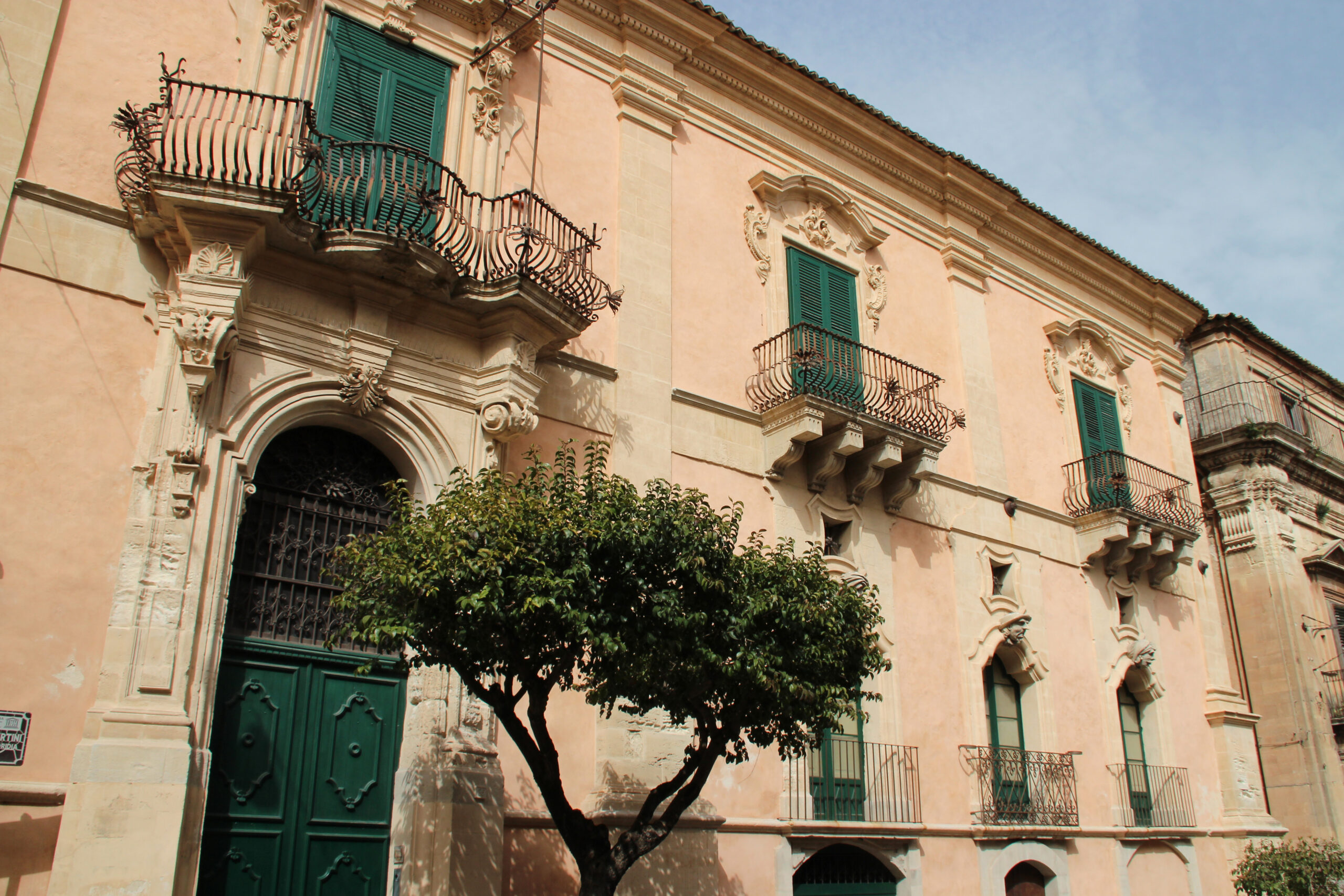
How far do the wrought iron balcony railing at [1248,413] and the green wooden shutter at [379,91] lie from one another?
51.7ft

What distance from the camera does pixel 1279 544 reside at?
66.8 feet

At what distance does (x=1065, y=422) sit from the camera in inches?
680

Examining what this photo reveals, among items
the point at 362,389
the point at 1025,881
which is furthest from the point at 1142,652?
the point at 362,389

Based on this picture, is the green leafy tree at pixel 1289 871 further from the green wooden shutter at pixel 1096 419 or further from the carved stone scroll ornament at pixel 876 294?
the carved stone scroll ornament at pixel 876 294

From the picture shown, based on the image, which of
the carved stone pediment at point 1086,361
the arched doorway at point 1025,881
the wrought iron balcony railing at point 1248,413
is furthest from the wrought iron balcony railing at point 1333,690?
the arched doorway at point 1025,881

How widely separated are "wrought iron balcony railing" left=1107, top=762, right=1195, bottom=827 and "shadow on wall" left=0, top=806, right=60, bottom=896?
13193mm

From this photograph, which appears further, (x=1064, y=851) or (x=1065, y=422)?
(x=1065, y=422)

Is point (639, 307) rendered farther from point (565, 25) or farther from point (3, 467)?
Answer: point (3, 467)

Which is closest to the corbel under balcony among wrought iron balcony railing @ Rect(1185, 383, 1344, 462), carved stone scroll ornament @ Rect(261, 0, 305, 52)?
carved stone scroll ornament @ Rect(261, 0, 305, 52)

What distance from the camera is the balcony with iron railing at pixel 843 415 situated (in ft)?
41.3

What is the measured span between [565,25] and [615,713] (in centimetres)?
808

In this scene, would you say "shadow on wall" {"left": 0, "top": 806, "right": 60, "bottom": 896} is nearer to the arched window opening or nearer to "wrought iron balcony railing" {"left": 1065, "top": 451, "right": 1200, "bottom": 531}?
the arched window opening

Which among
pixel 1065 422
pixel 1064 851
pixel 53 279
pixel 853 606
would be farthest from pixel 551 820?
pixel 1065 422

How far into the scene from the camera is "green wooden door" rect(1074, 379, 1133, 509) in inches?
647
